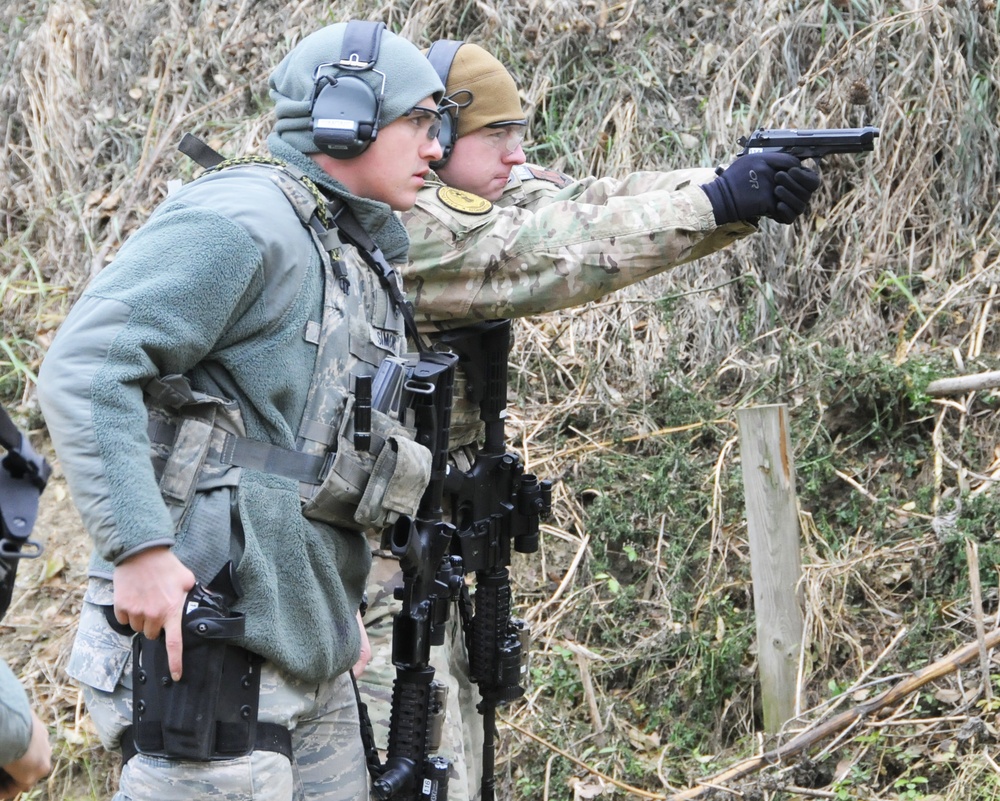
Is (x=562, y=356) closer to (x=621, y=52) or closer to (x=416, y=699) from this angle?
(x=621, y=52)

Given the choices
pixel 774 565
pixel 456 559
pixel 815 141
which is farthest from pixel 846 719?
pixel 815 141

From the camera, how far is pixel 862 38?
6047 millimetres

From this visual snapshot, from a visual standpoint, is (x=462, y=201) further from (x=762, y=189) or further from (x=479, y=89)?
(x=762, y=189)

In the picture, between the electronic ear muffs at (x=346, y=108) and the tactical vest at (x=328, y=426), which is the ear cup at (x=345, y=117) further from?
the tactical vest at (x=328, y=426)

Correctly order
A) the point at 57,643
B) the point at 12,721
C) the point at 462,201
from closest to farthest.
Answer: the point at 12,721 < the point at 462,201 < the point at 57,643

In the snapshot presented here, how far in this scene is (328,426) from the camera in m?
2.61

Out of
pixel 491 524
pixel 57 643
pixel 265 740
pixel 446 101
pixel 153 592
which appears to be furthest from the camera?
pixel 57 643

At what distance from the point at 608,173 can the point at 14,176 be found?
Answer: 3.69m

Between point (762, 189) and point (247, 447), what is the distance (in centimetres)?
165

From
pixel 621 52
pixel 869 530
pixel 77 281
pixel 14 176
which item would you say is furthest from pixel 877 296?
pixel 14 176

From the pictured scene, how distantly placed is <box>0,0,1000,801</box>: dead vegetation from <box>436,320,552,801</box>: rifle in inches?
38.7

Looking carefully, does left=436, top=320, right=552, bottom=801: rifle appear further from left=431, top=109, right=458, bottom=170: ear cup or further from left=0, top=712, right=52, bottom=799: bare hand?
left=0, top=712, right=52, bottom=799: bare hand

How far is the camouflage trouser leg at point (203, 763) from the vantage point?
2381 mm

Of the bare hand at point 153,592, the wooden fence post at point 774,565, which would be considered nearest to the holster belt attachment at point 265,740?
the bare hand at point 153,592
